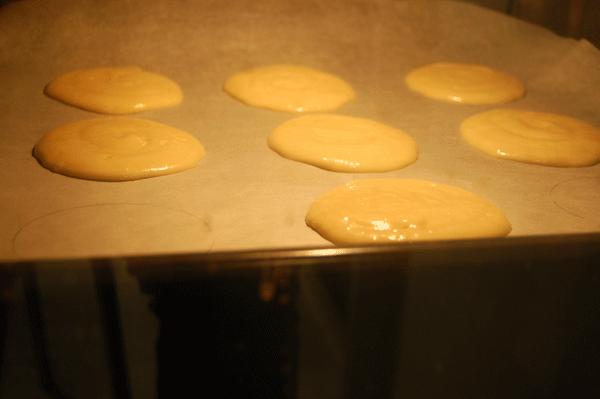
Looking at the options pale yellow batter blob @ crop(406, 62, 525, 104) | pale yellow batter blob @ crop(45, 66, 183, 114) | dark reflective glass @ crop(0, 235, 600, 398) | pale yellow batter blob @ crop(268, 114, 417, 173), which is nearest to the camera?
dark reflective glass @ crop(0, 235, 600, 398)

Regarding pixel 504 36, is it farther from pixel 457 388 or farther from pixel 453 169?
pixel 457 388

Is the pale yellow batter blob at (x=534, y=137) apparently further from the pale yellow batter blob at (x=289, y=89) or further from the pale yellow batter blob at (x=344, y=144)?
the pale yellow batter blob at (x=289, y=89)

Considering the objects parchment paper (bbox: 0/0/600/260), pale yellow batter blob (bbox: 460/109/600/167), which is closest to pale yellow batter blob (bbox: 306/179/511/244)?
A: parchment paper (bbox: 0/0/600/260)

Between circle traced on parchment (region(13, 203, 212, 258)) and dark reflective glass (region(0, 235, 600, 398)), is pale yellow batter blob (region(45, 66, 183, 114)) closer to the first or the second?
circle traced on parchment (region(13, 203, 212, 258))

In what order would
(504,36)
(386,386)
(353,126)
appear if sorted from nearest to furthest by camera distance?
(386,386) < (353,126) < (504,36)

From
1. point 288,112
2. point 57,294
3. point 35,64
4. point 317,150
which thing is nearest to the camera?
point 57,294

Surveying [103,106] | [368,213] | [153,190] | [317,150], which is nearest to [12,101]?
[103,106]

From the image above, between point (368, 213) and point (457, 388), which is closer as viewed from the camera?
point (457, 388)
